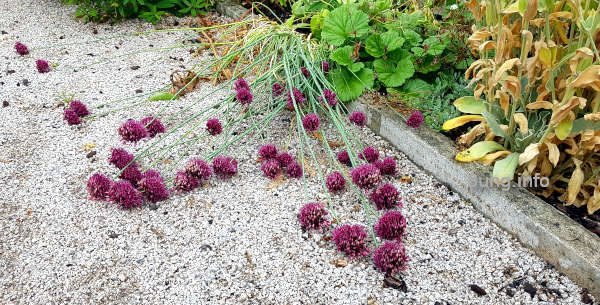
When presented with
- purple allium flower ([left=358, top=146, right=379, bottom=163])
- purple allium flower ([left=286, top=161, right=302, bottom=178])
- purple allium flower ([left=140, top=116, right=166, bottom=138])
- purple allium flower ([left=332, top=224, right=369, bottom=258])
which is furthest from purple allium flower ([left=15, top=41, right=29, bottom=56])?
purple allium flower ([left=332, top=224, right=369, bottom=258])

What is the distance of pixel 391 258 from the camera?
193 centimetres

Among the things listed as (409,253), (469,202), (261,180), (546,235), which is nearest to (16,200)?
(261,180)

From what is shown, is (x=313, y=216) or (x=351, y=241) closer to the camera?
(x=351, y=241)

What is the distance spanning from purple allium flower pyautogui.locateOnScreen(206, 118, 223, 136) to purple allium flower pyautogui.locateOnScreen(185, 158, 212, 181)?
0.27 meters

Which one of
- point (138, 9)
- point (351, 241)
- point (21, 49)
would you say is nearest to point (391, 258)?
point (351, 241)

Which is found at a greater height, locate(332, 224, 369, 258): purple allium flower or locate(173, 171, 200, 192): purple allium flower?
locate(332, 224, 369, 258): purple allium flower

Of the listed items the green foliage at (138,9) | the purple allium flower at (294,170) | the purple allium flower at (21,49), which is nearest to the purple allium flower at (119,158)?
the purple allium flower at (294,170)

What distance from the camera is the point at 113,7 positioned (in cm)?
444

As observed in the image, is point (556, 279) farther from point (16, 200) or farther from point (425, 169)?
point (16, 200)

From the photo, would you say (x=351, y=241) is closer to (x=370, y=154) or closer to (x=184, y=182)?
(x=370, y=154)

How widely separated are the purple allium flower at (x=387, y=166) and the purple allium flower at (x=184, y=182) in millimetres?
844

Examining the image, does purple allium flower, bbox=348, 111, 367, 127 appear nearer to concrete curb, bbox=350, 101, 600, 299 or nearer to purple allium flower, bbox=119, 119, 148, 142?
concrete curb, bbox=350, 101, 600, 299

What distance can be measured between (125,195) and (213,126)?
1.94 feet

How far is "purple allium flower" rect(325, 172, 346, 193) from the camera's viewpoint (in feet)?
7.74
